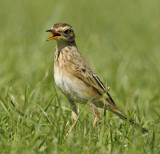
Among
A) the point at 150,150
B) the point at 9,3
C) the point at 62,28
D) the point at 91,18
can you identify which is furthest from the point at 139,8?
the point at 150,150

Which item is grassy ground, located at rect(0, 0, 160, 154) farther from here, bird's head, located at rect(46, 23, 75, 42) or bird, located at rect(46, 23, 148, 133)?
bird's head, located at rect(46, 23, 75, 42)

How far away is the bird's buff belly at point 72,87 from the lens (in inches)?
257

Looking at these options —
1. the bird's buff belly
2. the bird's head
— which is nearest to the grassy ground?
the bird's buff belly

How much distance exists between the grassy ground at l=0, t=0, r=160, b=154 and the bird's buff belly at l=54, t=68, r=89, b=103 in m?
0.18

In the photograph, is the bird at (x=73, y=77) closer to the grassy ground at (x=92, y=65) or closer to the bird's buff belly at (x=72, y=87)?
the bird's buff belly at (x=72, y=87)

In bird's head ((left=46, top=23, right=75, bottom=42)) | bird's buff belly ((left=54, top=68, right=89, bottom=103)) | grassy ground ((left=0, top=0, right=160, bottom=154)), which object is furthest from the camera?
bird's head ((left=46, top=23, right=75, bottom=42))

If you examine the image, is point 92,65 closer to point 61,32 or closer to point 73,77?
point 61,32

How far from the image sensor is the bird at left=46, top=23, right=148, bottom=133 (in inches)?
259

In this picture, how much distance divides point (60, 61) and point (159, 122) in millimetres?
1644

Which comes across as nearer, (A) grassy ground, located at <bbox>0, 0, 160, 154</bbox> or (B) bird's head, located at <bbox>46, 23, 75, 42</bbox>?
(A) grassy ground, located at <bbox>0, 0, 160, 154</bbox>

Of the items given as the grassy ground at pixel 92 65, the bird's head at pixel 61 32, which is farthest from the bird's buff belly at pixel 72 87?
the bird's head at pixel 61 32

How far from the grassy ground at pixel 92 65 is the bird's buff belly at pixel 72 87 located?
0.60 feet

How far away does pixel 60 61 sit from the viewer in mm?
6715

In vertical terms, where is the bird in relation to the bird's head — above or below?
below
